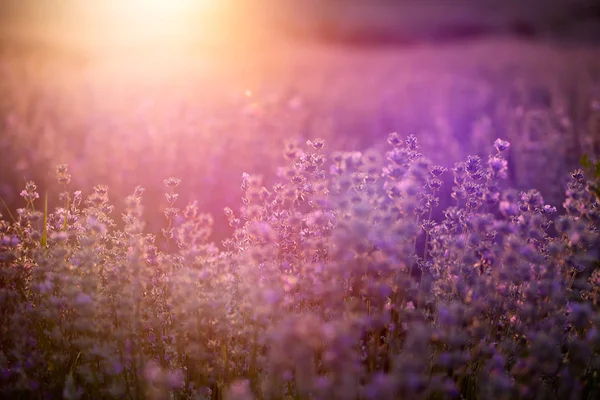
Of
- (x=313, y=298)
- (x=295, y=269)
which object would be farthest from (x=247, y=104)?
(x=313, y=298)

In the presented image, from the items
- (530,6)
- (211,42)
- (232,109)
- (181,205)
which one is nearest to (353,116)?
(232,109)

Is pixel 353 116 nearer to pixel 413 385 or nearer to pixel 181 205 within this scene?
pixel 181 205

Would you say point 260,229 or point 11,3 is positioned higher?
point 11,3

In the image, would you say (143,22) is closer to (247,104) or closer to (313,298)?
(247,104)

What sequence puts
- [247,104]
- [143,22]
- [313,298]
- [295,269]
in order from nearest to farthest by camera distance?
1. [313,298]
2. [295,269]
3. [247,104]
4. [143,22]

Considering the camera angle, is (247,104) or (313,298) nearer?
(313,298)

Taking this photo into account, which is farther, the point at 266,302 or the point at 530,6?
the point at 530,6

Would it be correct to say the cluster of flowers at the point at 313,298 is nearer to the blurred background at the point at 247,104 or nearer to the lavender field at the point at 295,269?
the lavender field at the point at 295,269

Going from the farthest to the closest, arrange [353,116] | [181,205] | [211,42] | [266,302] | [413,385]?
[211,42] → [353,116] → [181,205] → [266,302] → [413,385]

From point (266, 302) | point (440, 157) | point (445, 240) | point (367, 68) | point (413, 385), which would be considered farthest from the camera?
point (367, 68)
